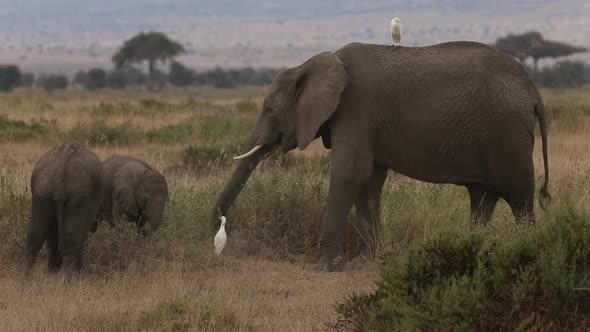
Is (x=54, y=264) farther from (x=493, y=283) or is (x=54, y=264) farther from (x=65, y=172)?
(x=493, y=283)

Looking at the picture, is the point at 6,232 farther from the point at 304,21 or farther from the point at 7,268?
the point at 304,21

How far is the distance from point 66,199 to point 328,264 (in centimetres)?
230

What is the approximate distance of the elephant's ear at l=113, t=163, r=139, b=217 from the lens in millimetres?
9297

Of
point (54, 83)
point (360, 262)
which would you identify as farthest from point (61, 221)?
point (54, 83)

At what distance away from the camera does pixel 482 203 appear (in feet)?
30.0

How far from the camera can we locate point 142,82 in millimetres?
94000

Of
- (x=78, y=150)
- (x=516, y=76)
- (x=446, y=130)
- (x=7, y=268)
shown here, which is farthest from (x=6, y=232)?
(x=516, y=76)

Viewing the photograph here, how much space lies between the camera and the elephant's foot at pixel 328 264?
8.90 m

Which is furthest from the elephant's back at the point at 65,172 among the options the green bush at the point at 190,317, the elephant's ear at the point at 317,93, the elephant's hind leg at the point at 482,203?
the elephant's hind leg at the point at 482,203

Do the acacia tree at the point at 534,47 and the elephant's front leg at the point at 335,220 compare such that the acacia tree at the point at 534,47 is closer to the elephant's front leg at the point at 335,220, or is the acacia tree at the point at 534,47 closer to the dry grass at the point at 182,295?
the elephant's front leg at the point at 335,220

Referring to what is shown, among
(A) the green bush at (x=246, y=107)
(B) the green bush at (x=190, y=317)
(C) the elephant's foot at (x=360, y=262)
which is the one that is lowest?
(A) the green bush at (x=246, y=107)

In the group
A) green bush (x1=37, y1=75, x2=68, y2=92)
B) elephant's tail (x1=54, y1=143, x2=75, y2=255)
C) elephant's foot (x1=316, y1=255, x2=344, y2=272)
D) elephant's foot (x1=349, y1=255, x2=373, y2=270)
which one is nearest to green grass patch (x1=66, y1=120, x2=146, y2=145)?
elephant's foot (x1=349, y1=255, x2=373, y2=270)

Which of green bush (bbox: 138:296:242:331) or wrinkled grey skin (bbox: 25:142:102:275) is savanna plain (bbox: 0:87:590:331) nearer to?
green bush (bbox: 138:296:242:331)

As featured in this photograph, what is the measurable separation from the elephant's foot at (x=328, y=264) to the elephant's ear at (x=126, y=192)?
5.54 ft
